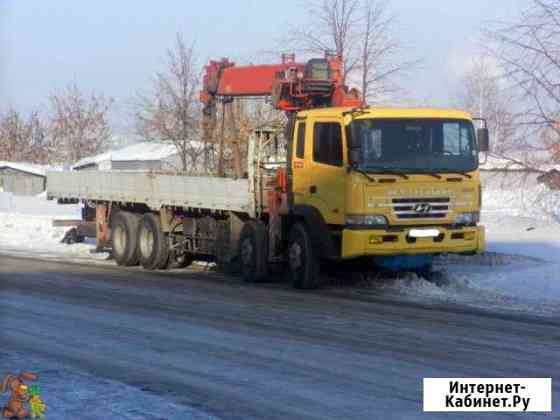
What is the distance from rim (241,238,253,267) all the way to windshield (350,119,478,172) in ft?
11.0

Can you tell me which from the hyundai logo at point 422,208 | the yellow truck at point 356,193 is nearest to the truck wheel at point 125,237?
the yellow truck at point 356,193

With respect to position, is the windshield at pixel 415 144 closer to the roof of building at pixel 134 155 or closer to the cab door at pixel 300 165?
the cab door at pixel 300 165

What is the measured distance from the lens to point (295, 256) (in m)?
16.6

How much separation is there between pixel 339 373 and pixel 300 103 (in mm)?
9360

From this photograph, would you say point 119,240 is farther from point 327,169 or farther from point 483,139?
point 483,139

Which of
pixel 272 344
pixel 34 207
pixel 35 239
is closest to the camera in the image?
pixel 272 344

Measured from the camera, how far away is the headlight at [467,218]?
15.9 meters

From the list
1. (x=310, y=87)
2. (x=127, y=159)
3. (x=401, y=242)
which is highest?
(x=127, y=159)

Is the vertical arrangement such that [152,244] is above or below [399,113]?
below

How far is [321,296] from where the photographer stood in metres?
15.7

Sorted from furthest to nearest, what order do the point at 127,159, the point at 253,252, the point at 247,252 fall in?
1. the point at 127,159
2. the point at 247,252
3. the point at 253,252

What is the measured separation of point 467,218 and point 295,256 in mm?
2952

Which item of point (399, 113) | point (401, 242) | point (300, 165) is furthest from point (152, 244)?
point (399, 113)

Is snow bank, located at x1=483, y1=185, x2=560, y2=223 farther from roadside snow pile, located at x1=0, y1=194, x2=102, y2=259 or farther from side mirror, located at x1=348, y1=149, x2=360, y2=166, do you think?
roadside snow pile, located at x1=0, y1=194, x2=102, y2=259
